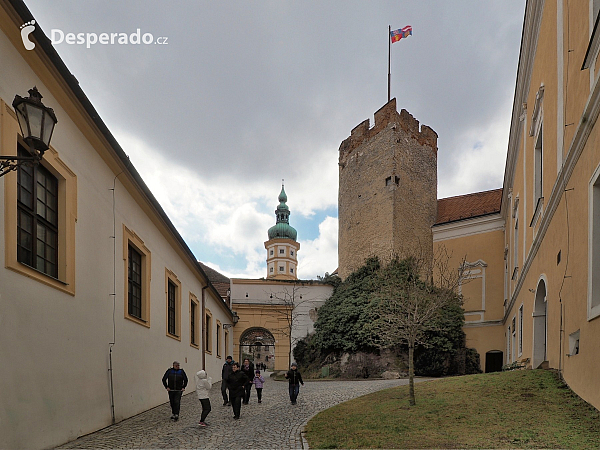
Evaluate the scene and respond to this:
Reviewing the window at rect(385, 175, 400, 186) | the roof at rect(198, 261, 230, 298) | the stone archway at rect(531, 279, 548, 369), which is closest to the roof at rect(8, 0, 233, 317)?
the stone archway at rect(531, 279, 548, 369)

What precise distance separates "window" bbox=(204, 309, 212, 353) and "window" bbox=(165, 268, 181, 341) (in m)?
6.07

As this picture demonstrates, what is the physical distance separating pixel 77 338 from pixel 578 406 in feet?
27.1

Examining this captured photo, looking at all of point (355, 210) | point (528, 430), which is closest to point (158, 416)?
point (528, 430)

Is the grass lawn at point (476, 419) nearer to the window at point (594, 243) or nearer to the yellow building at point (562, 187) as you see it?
the yellow building at point (562, 187)

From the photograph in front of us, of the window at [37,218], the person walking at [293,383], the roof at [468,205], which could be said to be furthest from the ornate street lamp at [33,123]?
the roof at [468,205]

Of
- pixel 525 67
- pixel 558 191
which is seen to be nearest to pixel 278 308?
pixel 525 67

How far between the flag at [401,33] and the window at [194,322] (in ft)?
83.9

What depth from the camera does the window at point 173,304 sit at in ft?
51.6

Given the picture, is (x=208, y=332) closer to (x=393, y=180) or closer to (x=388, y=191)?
(x=388, y=191)

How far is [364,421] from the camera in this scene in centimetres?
918

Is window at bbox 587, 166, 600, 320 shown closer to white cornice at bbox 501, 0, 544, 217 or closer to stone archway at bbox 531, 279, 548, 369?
stone archway at bbox 531, 279, 548, 369

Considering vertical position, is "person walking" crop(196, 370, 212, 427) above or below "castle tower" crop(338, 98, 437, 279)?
below

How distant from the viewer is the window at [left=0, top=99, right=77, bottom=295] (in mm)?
6207

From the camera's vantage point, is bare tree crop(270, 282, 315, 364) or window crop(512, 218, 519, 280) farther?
bare tree crop(270, 282, 315, 364)
